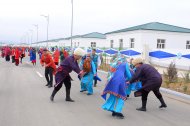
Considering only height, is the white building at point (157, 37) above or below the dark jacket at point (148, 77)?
above

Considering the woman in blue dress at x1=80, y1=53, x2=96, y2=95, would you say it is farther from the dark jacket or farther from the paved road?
the dark jacket

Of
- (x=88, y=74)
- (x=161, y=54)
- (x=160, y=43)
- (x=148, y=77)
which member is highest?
(x=160, y=43)

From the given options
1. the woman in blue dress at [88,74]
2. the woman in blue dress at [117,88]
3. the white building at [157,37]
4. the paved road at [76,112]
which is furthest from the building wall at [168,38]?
the woman in blue dress at [117,88]

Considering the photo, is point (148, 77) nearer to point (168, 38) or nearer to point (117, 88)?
point (117, 88)

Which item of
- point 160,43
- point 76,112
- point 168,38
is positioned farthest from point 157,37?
point 76,112

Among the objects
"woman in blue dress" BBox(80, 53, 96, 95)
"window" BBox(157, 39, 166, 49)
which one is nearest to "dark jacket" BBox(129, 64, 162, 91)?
"woman in blue dress" BBox(80, 53, 96, 95)

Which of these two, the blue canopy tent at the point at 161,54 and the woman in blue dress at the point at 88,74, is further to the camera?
the blue canopy tent at the point at 161,54

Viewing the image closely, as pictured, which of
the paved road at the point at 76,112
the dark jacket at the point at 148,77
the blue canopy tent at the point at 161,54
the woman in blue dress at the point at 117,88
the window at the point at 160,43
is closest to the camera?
the paved road at the point at 76,112

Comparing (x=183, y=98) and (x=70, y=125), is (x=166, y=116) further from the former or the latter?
(x=183, y=98)

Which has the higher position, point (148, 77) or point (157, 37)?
point (157, 37)

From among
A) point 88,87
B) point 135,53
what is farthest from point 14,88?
point 135,53

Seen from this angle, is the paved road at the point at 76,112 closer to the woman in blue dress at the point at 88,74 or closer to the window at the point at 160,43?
the woman in blue dress at the point at 88,74

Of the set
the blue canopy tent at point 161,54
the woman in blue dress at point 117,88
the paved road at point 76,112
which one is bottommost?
the paved road at point 76,112

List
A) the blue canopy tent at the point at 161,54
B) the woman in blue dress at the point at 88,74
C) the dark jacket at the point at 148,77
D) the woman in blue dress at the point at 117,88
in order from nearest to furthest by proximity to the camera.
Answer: the woman in blue dress at the point at 117,88 → the dark jacket at the point at 148,77 → the woman in blue dress at the point at 88,74 → the blue canopy tent at the point at 161,54
